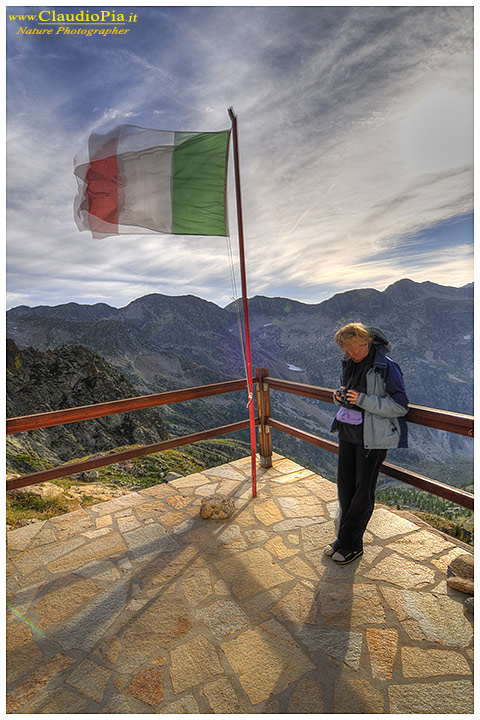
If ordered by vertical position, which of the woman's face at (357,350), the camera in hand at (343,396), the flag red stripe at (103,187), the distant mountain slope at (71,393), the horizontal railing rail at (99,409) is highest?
the flag red stripe at (103,187)

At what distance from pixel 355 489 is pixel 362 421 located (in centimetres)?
65

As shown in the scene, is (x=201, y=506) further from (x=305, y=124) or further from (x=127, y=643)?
(x=305, y=124)

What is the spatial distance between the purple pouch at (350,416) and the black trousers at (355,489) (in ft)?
0.70

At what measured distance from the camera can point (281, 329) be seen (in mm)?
185250

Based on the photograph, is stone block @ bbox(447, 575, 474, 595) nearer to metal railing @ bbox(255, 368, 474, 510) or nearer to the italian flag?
metal railing @ bbox(255, 368, 474, 510)

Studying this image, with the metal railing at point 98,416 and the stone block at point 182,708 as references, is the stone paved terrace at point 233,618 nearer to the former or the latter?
the stone block at point 182,708

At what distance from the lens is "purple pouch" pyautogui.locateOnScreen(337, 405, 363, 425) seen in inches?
99.4

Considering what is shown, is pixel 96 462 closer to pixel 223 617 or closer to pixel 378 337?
pixel 223 617

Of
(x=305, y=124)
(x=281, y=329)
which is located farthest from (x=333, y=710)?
(x=281, y=329)

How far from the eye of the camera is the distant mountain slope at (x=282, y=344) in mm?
83875

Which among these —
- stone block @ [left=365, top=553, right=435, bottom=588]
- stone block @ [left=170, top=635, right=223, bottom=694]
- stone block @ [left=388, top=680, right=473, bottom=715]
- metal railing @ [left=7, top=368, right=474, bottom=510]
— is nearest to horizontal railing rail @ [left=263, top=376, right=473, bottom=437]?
Result: metal railing @ [left=7, top=368, right=474, bottom=510]

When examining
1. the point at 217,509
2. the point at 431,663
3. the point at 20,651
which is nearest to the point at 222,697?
the point at 431,663

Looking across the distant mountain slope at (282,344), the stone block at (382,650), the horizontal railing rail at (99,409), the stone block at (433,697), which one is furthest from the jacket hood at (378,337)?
the distant mountain slope at (282,344)

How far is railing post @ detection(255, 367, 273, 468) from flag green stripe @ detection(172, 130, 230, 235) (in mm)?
1939
